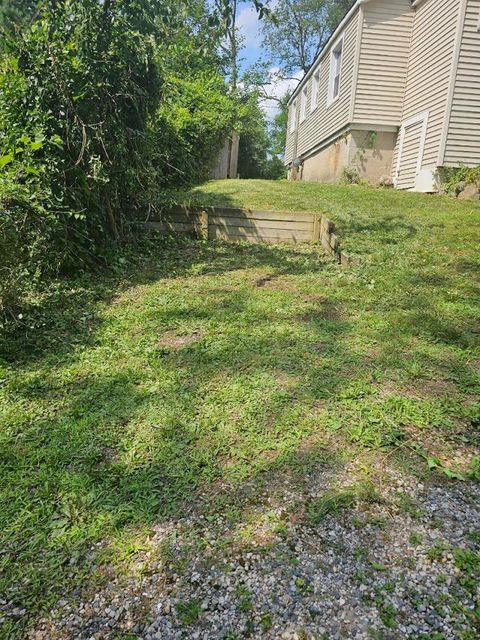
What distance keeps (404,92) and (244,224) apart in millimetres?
8264

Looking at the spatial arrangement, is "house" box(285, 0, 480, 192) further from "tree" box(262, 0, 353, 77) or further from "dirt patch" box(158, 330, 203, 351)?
"tree" box(262, 0, 353, 77)

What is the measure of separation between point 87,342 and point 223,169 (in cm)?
1386

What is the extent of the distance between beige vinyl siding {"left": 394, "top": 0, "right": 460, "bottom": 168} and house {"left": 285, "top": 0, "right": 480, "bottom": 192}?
0.08 feet

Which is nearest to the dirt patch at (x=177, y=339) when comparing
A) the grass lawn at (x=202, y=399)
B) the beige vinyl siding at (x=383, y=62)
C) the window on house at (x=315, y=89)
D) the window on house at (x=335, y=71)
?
the grass lawn at (x=202, y=399)

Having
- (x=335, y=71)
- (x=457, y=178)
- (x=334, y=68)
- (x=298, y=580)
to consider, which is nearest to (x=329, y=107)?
(x=335, y=71)

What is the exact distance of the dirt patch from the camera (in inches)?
120

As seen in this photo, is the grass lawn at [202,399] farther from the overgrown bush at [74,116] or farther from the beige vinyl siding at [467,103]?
the beige vinyl siding at [467,103]

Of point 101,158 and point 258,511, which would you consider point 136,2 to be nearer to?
point 101,158

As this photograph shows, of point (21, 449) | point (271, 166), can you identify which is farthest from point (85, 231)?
point (271, 166)

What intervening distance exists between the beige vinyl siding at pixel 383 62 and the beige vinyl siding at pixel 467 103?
2.39 metres

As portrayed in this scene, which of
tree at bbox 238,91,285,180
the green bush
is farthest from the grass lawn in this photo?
tree at bbox 238,91,285,180

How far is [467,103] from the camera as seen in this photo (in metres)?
9.25

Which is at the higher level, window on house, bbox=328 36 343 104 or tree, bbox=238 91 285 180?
window on house, bbox=328 36 343 104

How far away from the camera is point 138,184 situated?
541 centimetres
